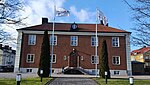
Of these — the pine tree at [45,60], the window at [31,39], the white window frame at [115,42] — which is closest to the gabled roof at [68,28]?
the white window frame at [115,42]

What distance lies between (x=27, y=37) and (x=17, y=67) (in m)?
5.68

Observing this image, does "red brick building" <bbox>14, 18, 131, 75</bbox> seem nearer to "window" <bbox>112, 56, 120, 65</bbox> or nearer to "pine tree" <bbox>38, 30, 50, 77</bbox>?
"window" <bbox>112, 56, 120, 65</bbox>

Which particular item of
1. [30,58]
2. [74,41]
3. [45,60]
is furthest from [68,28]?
[45,60]

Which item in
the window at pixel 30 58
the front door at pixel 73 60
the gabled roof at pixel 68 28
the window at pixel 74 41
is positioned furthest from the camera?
the gabled roof at pixel 68 28

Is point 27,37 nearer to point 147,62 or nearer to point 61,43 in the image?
point 61,43

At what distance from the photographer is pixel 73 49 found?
34344mm

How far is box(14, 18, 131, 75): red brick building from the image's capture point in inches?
1326

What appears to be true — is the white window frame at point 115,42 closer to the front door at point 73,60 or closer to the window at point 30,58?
the front door at point 73,60

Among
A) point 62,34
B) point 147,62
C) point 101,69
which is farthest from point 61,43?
point 147,62

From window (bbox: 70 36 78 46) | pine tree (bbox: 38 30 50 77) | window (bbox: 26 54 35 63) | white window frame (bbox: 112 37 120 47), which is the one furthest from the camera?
white window frame (bbox: 112 37 120 47)

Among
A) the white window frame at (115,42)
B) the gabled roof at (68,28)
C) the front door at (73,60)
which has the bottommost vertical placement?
the front door at (73,60)

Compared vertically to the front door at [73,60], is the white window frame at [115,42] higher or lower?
higher

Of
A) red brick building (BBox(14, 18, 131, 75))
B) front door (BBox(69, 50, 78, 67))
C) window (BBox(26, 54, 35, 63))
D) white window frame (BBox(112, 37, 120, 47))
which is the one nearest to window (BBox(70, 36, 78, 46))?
red brick building (BBox(14, 18, 131, 75))

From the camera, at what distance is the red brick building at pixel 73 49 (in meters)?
33.7
